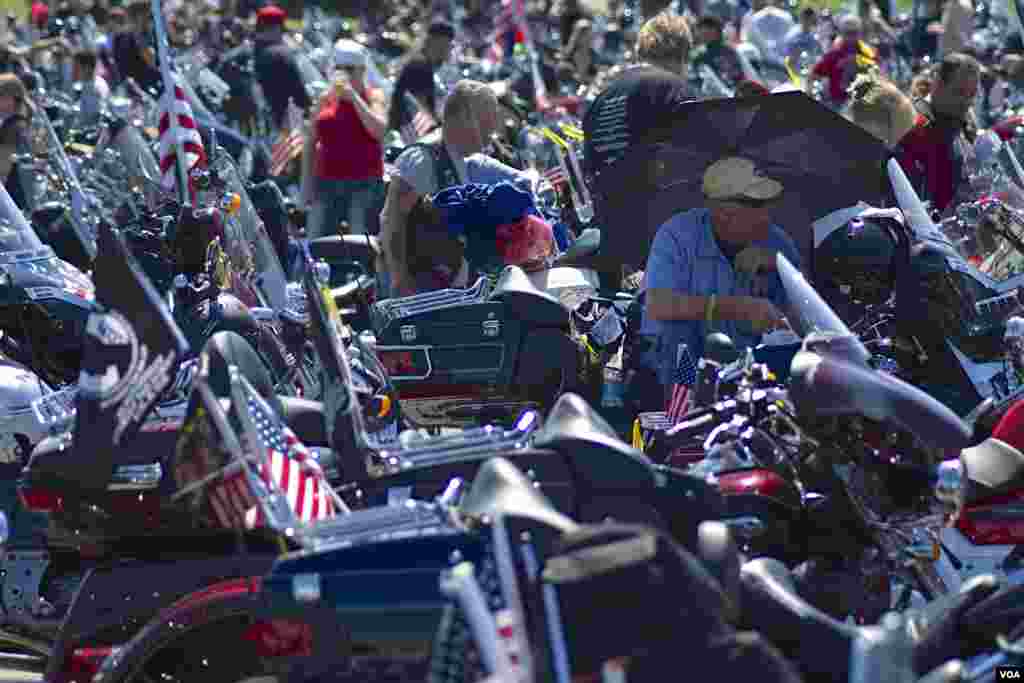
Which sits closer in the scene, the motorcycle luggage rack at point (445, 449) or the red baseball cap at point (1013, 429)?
the motorcycle luggage rack at point (445, 449)

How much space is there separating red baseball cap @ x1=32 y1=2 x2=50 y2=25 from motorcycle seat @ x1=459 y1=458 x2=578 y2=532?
25.6m

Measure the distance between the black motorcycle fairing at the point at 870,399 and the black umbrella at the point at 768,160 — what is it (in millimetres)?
2584

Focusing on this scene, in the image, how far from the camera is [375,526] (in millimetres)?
4676

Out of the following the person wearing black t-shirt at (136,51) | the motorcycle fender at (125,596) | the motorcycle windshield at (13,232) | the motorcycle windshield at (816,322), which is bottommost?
the person wearing black t-shirt at (136,51)

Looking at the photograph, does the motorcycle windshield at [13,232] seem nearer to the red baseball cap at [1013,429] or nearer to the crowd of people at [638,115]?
the crowd of people at [638,115]

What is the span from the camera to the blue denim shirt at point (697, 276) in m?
6.95

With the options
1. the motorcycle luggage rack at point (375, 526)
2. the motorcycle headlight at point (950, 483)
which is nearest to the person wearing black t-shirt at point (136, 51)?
the motorcycle luggage rack at point (375, 526)

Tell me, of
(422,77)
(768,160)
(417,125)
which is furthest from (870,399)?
(422,77)

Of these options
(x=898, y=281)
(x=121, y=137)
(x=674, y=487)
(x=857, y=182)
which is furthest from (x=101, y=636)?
(x=121, y=137)

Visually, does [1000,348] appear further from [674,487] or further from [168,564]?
[168,564]

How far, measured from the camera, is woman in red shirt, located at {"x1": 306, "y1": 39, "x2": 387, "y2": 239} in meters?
12.1

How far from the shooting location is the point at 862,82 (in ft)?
33.0

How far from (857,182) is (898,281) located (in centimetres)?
86

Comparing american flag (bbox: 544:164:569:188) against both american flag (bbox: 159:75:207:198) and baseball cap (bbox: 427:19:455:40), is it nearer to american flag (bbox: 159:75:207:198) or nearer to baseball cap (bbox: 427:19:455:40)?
american flag (bbox: 159:75:207:198)
